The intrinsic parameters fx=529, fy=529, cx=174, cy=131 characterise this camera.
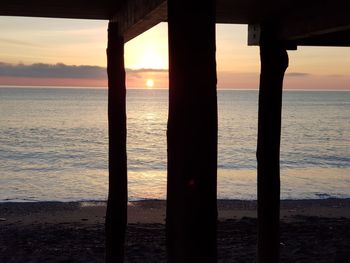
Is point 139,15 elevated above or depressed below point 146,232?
above

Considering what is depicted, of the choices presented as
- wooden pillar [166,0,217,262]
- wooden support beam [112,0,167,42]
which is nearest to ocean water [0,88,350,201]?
wooden support beam [112,0,167,42]

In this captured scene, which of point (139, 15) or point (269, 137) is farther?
point (269, 137)

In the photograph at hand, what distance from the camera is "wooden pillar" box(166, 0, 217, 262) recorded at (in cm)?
255

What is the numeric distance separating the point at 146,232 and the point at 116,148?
6796 millimetres

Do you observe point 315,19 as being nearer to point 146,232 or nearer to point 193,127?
point 193,127

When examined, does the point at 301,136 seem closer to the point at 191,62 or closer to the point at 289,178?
the point at 289,178

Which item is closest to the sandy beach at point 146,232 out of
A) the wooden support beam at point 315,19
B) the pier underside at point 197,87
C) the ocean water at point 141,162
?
the ocean water at point 141,162

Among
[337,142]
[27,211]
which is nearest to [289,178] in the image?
[27,211]

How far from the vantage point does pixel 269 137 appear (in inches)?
258

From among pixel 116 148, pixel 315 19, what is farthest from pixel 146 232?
pixel 315 19

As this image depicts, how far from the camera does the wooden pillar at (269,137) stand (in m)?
6.40

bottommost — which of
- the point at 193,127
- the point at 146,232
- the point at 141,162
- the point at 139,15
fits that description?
the point at 141,162

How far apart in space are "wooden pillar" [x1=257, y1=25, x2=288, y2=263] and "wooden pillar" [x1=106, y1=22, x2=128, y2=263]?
6.32 ft

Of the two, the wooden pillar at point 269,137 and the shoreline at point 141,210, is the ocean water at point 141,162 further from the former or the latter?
the wooden pillar at point 269,137
